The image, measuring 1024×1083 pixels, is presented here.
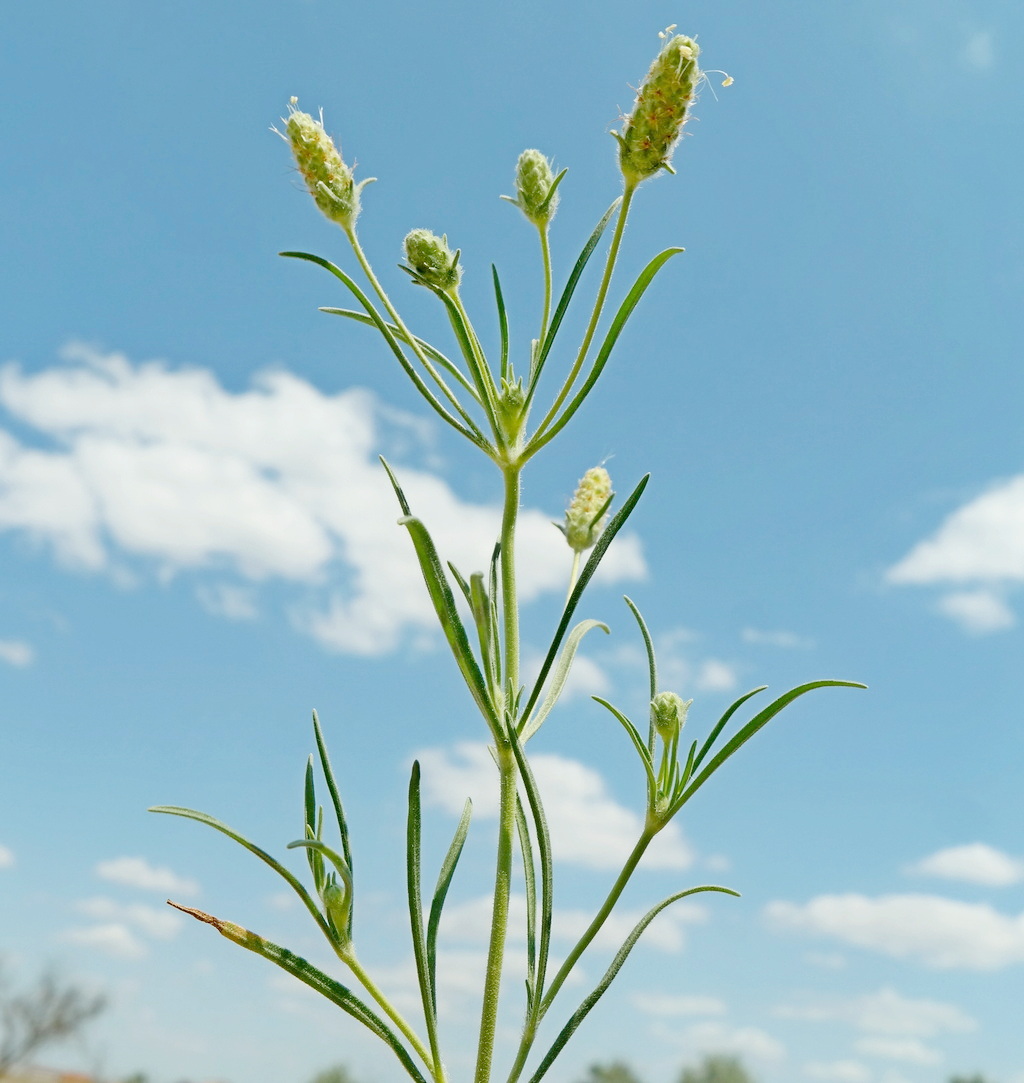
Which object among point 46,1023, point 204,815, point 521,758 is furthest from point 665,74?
point 46,1023

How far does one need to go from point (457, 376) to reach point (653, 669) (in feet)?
2.17

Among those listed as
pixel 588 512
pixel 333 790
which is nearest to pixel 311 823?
pixel 333 790

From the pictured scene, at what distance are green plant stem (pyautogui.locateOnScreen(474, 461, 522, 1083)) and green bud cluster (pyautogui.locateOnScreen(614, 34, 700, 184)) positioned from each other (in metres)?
0.53

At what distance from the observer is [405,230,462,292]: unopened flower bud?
165cm

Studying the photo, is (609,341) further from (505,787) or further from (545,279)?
(505,787)

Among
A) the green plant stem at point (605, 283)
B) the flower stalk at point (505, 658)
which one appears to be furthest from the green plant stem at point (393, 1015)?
the green plant stem at point (605, 283)

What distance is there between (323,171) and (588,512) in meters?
0.79

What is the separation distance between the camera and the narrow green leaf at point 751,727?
1562mm

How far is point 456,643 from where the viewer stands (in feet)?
4.99

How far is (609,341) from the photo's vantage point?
1587mm

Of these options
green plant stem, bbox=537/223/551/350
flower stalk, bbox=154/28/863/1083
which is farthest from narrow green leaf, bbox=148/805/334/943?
green plant stem, bbox=537/223/551/350

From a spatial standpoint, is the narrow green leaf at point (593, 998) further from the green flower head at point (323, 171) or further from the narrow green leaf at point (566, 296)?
the green flower head at point (323, 171)

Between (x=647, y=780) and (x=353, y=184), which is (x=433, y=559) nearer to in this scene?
(x=647, y=780)

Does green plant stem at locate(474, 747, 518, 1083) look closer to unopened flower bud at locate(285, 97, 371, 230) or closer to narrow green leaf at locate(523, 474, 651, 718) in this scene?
narrow green leaf at locate(523, 474, 651, 718)
